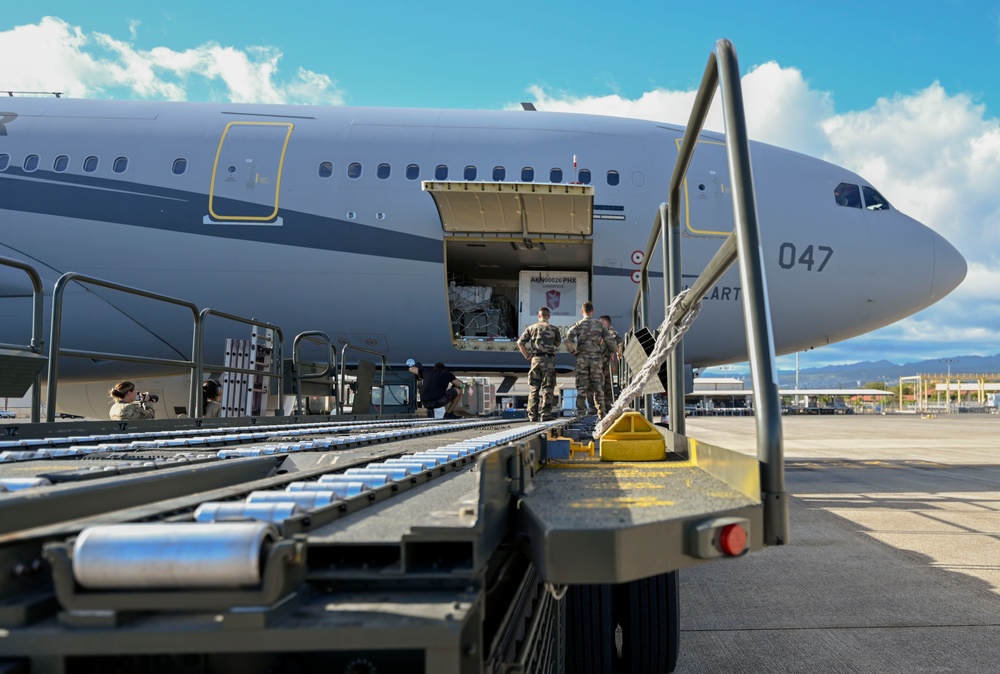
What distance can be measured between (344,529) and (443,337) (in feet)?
24.5

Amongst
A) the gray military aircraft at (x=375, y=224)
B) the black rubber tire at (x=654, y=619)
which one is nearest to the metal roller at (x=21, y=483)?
the black rubber tire at (x=654, y=619)

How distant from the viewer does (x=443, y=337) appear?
8.48m

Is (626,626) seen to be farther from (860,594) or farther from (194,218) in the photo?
(194,218)

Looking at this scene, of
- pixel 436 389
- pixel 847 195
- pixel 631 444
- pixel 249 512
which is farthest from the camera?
pixel 436 389

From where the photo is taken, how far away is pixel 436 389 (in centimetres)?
873

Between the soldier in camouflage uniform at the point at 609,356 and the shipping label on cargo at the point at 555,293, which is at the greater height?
the shipping label on cargo at the point at 555,293

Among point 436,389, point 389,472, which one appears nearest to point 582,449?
point 389,472

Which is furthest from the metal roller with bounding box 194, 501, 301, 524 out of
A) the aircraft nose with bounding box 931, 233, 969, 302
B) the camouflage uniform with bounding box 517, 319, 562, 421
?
the aircraft nose with bounding box 931, 233, 969, 302

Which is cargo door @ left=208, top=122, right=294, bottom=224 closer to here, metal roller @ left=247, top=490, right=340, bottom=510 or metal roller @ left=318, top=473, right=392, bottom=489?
metal roller @ left=318, top=473, right=392, bottom=489

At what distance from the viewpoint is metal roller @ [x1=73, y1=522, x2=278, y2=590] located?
78 centimetres

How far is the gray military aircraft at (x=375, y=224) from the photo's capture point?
8086 millimetres

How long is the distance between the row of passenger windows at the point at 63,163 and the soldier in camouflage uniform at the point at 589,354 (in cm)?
612

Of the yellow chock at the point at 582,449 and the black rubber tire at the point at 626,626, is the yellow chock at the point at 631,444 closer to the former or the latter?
the yellow chock at the point at 582,449

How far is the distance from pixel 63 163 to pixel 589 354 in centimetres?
700
